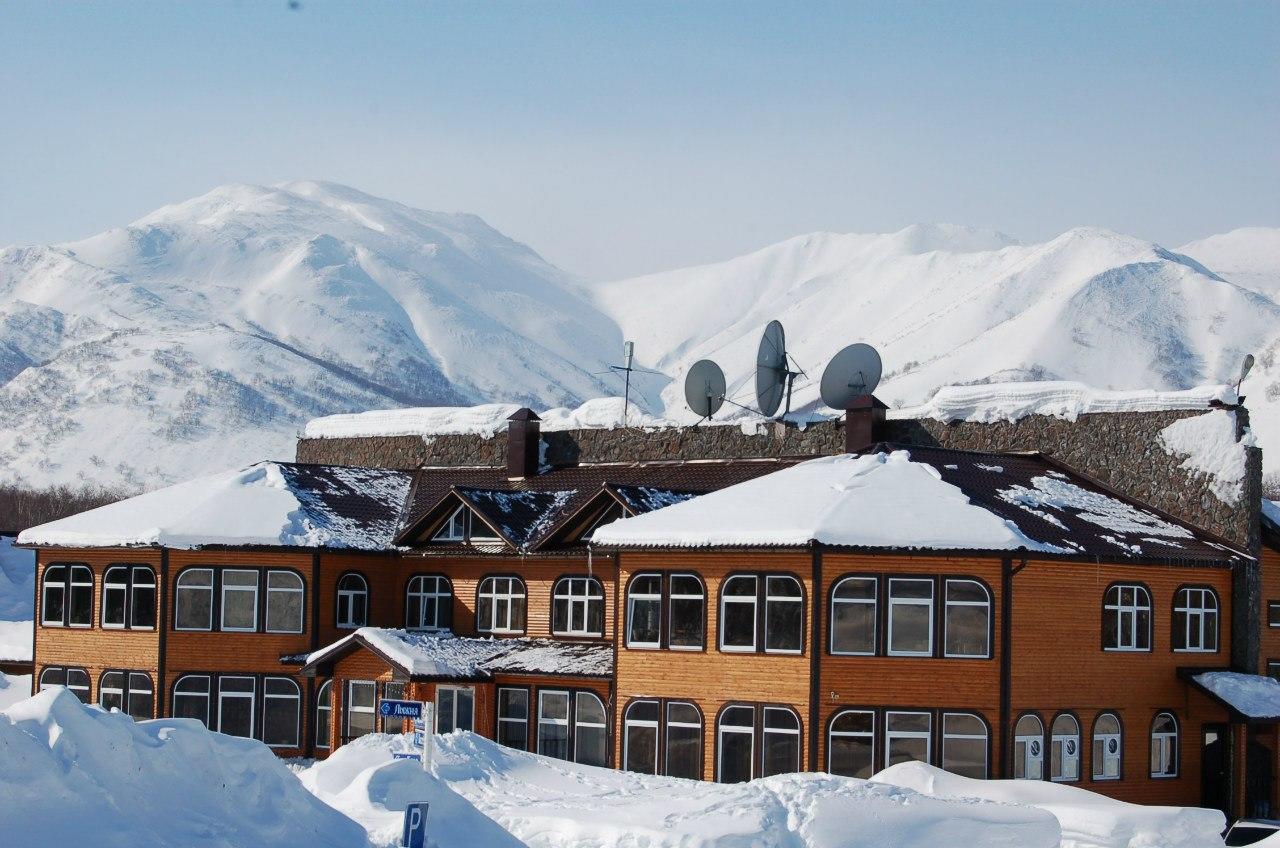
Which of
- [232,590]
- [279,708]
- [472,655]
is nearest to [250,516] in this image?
[232,590]

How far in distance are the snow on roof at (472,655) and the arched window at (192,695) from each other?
8.31 feet

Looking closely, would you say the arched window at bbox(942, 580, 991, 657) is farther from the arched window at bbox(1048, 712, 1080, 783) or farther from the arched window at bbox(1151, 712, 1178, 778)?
the arched window at bbox(1151, 712, 1178, 778)

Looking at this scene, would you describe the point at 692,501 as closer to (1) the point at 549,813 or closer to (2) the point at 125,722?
(1) the point at 549,813

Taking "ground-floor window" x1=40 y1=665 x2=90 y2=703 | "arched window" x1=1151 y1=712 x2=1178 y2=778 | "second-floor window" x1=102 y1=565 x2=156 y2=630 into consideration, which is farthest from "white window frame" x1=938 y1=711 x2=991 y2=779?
"ground-floor window" x1=40 y1=665 x2=90 y2=703

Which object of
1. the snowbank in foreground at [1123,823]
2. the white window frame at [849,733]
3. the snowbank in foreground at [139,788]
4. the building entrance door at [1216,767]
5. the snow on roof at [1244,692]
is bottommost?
the building entrance door at [1216,767]

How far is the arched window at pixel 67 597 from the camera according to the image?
3850cm

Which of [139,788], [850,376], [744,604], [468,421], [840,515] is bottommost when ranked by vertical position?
[139,788]

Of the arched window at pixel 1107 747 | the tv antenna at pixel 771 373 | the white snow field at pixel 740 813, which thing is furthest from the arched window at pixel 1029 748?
the tv antenna at pixel 771 373

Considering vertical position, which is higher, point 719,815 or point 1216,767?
point 719,815

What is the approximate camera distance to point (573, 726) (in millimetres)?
34781

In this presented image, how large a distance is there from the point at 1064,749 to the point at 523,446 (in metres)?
15.7

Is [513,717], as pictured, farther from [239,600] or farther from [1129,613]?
[1129,613]

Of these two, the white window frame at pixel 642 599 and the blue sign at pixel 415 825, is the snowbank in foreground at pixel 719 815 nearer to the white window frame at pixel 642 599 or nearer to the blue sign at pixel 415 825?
the blue sign at pixel 415 825

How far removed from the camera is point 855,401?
121ft
